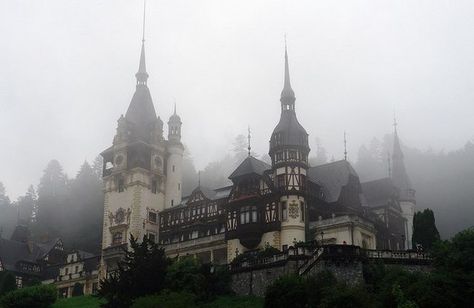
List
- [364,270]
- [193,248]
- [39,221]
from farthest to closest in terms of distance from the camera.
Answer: [39,221] < [193,248] < [364,270]

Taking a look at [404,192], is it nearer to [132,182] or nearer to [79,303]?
[132,182]

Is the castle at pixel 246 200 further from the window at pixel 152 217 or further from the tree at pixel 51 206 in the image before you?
the tree at pixel 51 206

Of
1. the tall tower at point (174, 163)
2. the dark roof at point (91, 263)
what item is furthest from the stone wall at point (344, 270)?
the dark roof at point (91, 263)

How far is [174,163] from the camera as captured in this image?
9112 cm

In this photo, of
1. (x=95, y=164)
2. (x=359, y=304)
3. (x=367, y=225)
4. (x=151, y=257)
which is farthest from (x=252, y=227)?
(x=95, y=164)

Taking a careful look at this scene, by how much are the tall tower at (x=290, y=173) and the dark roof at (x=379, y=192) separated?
42.1 ft

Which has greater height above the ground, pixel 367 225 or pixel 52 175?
pixel 52 175

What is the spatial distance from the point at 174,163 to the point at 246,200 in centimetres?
2223

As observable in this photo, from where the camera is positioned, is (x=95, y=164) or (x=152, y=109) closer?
(x=152, y=109)

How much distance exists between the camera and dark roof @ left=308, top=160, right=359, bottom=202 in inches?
2885

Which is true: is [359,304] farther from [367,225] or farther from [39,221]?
[39,221]

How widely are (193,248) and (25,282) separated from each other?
29.9 metres

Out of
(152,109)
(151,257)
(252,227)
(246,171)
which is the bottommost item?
(151,257)

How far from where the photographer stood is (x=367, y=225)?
69.8 metres
